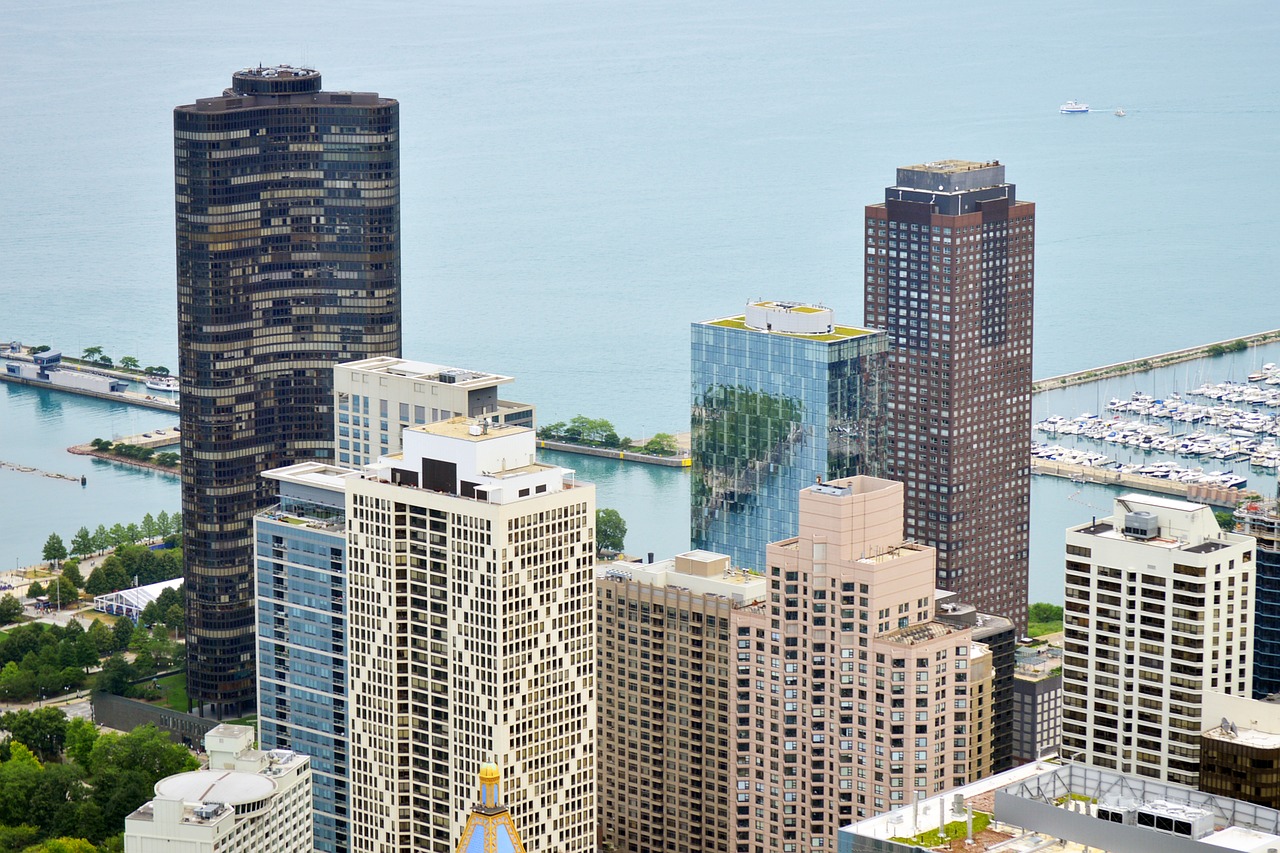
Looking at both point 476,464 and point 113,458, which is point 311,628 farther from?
point 113,458

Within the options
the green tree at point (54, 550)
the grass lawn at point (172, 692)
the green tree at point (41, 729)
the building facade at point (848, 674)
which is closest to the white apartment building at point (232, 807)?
the building facade at point (848, 674)

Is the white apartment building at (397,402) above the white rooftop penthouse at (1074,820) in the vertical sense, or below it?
above

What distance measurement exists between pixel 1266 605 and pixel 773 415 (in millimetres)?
24072

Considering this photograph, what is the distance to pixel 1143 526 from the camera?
9888cm

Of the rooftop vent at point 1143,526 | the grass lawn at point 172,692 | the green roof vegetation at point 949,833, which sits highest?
the rooftop vent at point 1143,526

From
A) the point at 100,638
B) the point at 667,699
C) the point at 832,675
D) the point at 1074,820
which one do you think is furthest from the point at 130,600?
the point at 1074,820

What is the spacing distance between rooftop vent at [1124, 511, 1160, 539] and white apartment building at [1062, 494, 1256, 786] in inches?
1.3

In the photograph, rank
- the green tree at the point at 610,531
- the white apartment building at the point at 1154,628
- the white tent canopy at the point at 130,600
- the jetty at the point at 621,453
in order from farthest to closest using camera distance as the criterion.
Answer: the jetty at the point at 621,453 → the green tree at the point at 610,531 → the white tent canopy at the point at 130,600 → the white apartment building at the point at 1154,628

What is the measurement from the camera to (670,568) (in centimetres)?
11219

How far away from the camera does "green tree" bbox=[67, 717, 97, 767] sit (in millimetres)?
131625

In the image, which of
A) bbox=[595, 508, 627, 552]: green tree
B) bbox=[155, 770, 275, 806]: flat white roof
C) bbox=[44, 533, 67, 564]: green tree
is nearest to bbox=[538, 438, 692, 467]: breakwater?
bbox=[595, 508, 627, 552]: green tree

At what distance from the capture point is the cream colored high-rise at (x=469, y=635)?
98.1 metres

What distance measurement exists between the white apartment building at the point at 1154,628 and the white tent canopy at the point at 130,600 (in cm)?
6660

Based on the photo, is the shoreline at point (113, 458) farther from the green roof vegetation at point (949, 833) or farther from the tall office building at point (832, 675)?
the green roof vegetation at point (949, 833)
